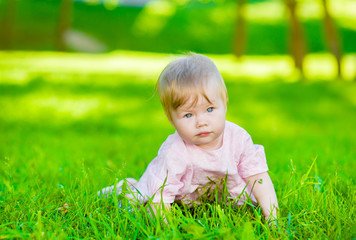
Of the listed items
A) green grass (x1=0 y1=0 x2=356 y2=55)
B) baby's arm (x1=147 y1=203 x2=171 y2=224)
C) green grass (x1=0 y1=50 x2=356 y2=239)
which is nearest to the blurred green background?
green grass (x1=0 y1=50 x2=356 y2=239)

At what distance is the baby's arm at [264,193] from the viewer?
7.68 ft

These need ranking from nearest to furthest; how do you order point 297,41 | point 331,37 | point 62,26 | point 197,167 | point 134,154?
point 197,167, point 134,154, point 331,37, point 297,41, point 62,26

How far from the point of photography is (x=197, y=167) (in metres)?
2.37

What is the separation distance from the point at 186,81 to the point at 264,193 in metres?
0.79

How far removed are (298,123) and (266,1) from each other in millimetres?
33555

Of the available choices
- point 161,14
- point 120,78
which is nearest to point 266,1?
point 161,14

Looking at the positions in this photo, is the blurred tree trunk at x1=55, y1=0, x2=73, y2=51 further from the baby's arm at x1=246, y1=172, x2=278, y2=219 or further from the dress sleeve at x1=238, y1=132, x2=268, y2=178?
the baby's arm at x1=246, y1=172, x2=278, y2=219

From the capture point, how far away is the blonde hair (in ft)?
7.24

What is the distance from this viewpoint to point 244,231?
188 centimetres

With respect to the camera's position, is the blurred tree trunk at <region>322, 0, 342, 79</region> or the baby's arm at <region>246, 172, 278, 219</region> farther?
the blurred tree trunk at <region>322, 0, 342, 79</region>

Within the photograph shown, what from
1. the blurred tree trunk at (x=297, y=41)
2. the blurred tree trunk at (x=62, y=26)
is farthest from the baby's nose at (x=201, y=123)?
the blurred tree trunk at (x=62, y=26)

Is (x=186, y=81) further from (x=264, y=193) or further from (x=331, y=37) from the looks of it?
(x=331, y=37)

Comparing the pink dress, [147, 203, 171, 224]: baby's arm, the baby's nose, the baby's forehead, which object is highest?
the baby's forehead

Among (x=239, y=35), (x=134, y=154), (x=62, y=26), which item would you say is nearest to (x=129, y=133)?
(x=134, y=154)
